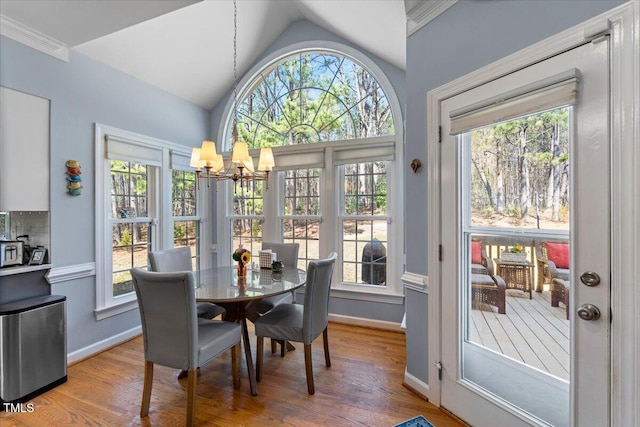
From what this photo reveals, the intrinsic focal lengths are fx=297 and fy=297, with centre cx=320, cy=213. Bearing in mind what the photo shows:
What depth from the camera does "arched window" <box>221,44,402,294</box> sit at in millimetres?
3447

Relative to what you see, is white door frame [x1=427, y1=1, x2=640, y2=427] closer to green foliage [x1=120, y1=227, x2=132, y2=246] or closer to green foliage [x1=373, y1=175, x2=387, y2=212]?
green foliage [x1=373, y1=175, x2=387, y2=212]

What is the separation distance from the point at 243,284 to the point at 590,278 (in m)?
2.14

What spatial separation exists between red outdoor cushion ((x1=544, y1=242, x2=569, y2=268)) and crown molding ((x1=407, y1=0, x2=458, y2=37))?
5.04 ft

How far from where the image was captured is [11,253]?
92.3 inches

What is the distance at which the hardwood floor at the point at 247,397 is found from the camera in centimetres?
191

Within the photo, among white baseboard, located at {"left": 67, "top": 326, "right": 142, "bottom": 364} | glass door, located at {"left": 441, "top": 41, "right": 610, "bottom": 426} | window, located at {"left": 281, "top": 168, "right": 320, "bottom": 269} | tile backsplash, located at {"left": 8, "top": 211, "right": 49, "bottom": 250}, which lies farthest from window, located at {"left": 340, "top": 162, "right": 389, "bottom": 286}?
tile backsplash, located at {"left": 8, "top": 211, "right": 49, "bottom": 250}

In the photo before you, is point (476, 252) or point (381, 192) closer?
point (476, 252)

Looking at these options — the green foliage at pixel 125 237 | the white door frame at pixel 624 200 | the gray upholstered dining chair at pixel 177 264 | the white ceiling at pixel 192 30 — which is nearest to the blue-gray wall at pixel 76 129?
the white ceiling at pixel 192 30

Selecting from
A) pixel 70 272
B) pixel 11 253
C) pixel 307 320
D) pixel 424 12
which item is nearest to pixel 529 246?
pixel 307 320

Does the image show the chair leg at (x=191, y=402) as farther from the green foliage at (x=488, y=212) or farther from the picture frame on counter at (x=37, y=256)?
the green foliage at (x=488, y=212)

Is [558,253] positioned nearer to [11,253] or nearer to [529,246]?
[529,246]

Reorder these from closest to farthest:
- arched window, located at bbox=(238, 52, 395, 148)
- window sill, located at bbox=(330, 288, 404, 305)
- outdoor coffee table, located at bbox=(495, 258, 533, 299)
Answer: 1. outdoor coffee table, located at bbox=(495, 258, 533, 299)
2. window sill, located at bbox=(330, 288, 404, 305)
3. arched window, located at bbox=(238, 52, 395, 148)

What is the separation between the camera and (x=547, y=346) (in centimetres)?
150

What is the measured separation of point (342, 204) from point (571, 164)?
8.09ft
